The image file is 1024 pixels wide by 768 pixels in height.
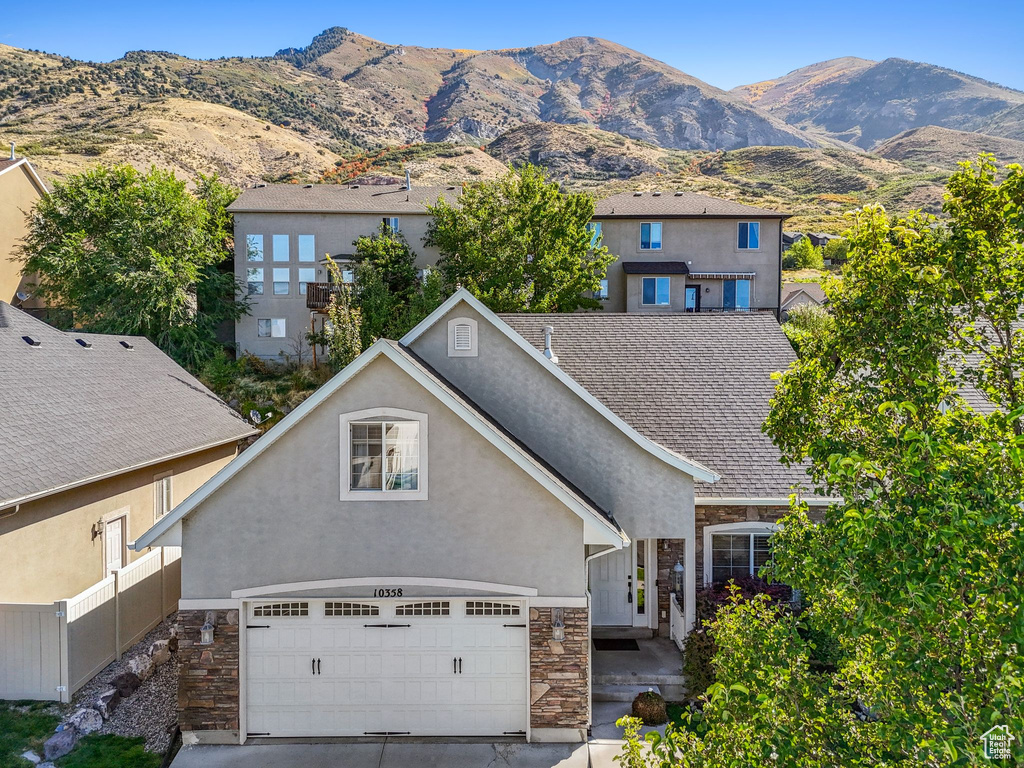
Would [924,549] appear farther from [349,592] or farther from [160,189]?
[160,189]

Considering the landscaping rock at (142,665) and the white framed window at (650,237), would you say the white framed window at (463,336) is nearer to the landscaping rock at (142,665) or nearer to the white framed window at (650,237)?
the landscaping rock at (142,665)

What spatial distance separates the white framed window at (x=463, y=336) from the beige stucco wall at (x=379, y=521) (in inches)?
134

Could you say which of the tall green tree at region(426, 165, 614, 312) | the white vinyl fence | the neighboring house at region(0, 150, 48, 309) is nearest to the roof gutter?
the white vinyl fence

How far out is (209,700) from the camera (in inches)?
388

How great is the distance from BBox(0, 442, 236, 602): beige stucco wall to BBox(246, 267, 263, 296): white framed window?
2222cm

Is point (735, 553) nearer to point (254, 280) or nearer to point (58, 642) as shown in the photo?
point (58, 642)

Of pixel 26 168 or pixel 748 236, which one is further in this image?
pixel 748 236

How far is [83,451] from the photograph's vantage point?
1332 centimetres

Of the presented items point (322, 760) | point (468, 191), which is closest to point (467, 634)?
point (322, 760)

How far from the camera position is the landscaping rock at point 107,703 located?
1038 centimetres

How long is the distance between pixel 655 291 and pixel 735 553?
80.1 ft

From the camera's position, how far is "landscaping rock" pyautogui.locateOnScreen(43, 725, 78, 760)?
9.34 m

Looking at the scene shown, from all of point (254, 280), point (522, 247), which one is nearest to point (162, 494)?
point (522, 247)

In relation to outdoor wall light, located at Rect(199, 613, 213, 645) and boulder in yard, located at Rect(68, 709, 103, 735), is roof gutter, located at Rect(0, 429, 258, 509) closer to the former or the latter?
boulder in yard, located at Rect(68, 709, 103, 735)
